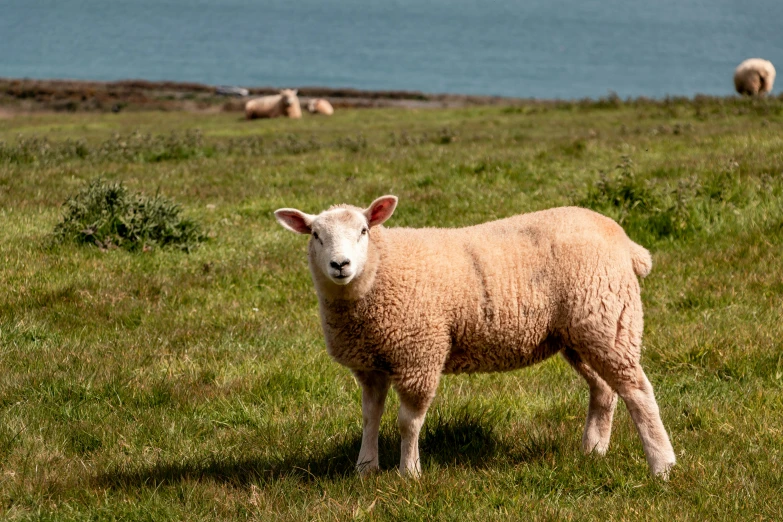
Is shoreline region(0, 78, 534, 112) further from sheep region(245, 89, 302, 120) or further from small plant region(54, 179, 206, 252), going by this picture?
small plant region(54, 179, 206, 252)

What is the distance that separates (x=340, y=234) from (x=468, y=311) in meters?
0.87

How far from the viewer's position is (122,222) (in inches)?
369

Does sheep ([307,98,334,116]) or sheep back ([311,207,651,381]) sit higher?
sheep back ([311,207,651,381])

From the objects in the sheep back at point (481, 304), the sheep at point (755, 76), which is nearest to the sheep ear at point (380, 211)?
the sheep back at point (481, 304)

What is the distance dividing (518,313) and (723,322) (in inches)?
113

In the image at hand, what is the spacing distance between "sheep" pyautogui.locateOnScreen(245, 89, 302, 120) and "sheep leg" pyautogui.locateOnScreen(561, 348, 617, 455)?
3205 centimetres

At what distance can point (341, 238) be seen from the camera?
474 cm

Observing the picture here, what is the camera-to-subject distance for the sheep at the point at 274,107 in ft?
119

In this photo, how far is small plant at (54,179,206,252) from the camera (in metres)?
9.31

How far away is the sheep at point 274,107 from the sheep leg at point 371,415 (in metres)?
32.0

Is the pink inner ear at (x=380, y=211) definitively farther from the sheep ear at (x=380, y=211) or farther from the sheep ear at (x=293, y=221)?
the sheep ear at (x=293, y=221)

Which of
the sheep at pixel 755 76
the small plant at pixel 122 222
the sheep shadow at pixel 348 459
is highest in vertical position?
the sheep at pixel 755 76

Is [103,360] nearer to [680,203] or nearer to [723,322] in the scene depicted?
[723,322]

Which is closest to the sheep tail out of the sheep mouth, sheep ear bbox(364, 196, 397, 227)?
sheep ear bbox(364, 196, 397, 227)
